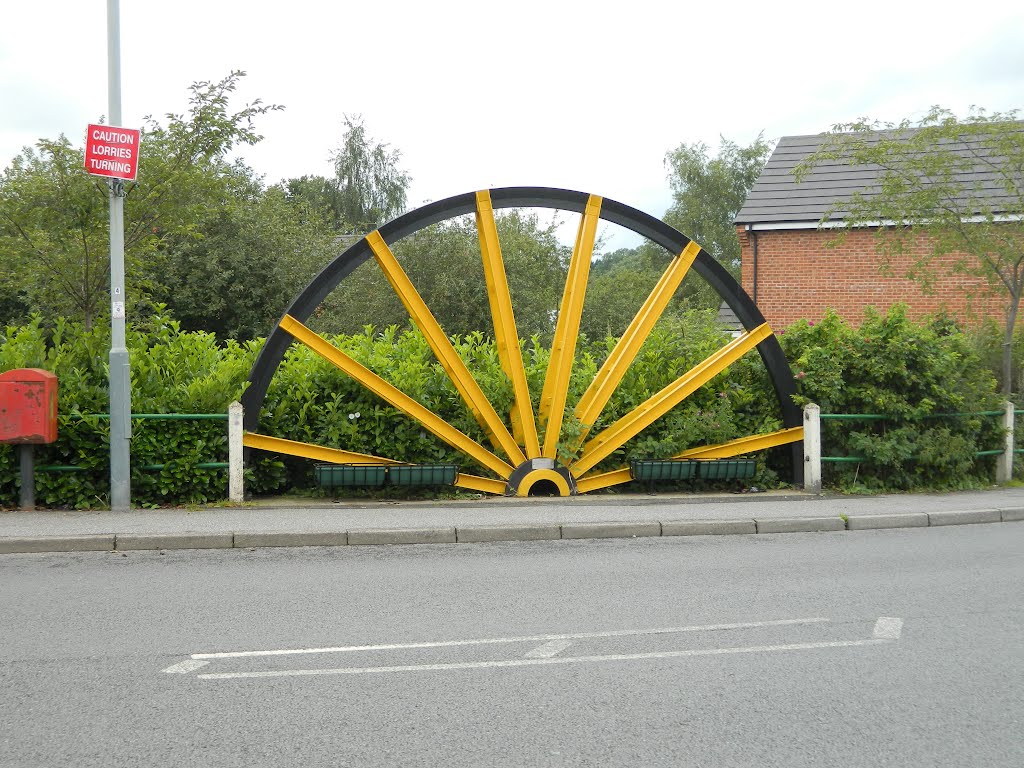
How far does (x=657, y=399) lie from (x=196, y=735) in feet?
27.7

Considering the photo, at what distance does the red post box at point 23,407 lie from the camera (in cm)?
971

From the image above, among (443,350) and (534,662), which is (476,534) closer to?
(443,350)

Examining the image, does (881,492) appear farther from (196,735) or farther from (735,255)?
(735,255)

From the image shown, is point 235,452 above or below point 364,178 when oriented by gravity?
below

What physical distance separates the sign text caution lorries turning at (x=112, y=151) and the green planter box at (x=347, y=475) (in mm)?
3669

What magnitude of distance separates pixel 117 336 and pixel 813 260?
17.5m

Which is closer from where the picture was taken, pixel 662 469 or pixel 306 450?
pixel 306 450

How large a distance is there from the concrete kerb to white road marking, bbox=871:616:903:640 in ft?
11.8

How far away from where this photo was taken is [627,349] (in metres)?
11.8

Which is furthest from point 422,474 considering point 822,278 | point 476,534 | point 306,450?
point 822,278

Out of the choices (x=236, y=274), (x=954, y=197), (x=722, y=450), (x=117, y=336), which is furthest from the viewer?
(x=236, y=274)

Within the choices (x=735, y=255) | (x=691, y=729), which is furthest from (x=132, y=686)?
(x=735, y=255)

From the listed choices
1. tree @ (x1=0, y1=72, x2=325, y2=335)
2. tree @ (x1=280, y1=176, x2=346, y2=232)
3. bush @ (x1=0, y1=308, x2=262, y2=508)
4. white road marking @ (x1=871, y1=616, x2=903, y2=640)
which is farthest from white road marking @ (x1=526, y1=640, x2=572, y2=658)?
tree @ (x1=280, y1=176, x2=346, y2=232)

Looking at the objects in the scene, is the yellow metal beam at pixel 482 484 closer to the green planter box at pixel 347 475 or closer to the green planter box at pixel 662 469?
the green planter box at pixel 347 475
